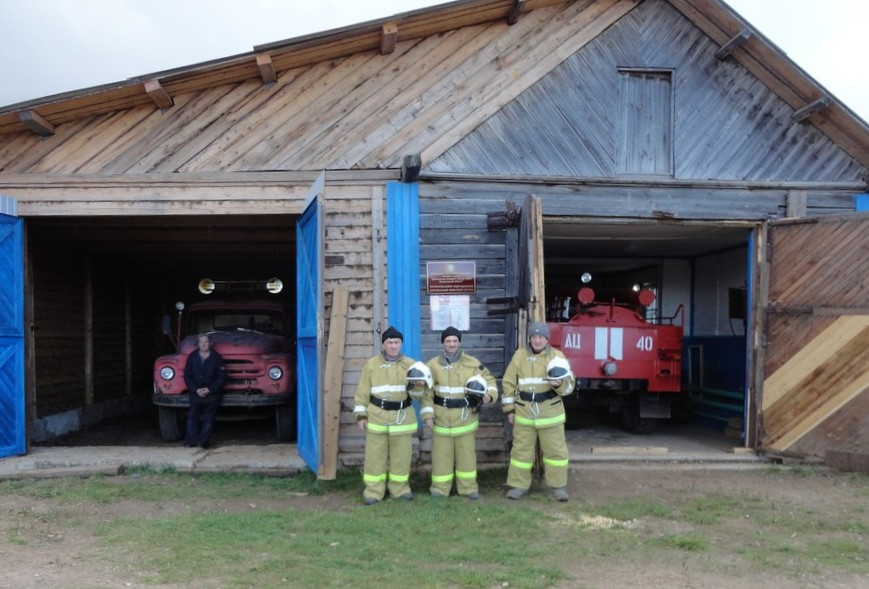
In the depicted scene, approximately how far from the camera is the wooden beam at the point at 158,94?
27.5ft

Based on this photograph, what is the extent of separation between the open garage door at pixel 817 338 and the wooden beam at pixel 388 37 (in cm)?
508

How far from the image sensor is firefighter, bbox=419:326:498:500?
24.1 ft

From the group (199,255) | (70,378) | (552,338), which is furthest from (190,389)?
(552,338)

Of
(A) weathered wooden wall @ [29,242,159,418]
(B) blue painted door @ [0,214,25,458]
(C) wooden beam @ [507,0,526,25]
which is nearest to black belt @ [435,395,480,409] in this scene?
(C) wooden beam @ [507,0,526,25]

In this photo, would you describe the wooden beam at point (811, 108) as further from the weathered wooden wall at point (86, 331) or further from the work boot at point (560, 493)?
the weathered wooden wall at point (86, 331)

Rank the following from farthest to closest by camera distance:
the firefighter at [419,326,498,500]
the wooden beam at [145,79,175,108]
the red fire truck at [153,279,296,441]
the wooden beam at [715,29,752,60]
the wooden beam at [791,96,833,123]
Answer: the red fire truck at [153,279,296,441]
the wooden beam at [791,96,833,123]
the wooden beam at [715,29,752,60]
the wooden beam at [145,79,175,108]
the firefighter at [419,326,498,500]

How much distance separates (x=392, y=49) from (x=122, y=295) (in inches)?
315

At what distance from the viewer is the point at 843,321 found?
8.69 m

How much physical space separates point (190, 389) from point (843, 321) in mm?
7962

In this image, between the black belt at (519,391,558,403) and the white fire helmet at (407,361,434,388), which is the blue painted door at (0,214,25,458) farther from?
the black belt at (519,391,558,403)

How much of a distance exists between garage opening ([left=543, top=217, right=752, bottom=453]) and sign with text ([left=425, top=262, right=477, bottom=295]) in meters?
1.20

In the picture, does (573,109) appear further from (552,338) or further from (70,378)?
(70,378)

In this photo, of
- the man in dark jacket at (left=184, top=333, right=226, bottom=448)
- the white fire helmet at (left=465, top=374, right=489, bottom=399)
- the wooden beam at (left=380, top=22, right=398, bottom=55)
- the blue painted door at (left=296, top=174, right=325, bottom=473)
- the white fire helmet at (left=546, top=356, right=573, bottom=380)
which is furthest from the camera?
the man in dark jacket at (left=184, top=333, right=226, bottom=448)

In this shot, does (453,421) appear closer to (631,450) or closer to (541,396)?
(541,396)
